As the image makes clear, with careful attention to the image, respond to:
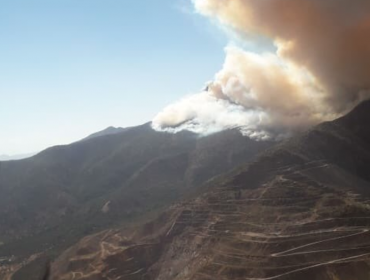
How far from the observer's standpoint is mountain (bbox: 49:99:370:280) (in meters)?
94.4

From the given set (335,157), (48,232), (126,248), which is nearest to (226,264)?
(126,248)

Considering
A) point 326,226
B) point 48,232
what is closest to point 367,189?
point 326,226

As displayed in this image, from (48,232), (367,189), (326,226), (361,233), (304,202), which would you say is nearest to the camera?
(361,233)

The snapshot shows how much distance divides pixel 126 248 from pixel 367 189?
71.4 metres

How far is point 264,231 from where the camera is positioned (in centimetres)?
10988

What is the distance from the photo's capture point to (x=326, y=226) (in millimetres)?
105250

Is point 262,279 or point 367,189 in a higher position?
point 367,189

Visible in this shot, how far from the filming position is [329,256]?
92875 millimetres

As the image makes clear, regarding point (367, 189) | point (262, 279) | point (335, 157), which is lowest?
point (262, 279)

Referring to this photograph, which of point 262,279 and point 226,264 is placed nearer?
point 262,279

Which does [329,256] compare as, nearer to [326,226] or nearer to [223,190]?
[326,226]

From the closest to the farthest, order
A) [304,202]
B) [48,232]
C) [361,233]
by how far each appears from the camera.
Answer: [361,233] → [304,202] → [48,232]

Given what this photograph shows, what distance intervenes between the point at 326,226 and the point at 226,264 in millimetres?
24692

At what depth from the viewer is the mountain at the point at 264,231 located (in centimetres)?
9444
